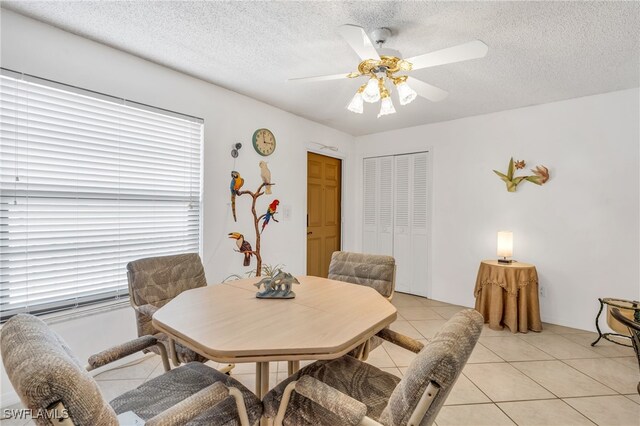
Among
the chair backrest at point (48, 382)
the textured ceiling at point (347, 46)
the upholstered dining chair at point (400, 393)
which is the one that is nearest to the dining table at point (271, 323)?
the upholstered dining chair at point (400, 393)

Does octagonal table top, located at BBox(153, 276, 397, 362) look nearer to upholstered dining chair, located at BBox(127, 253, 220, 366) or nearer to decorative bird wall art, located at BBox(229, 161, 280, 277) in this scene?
upholstered dining chair, located at BBox(127, 253, 220, 366)

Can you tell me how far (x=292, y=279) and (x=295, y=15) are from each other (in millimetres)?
1633

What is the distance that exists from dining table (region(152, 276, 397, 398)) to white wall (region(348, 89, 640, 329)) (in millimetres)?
2633

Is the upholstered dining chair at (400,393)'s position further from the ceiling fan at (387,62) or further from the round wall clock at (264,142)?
the round wall clock at (264,142)

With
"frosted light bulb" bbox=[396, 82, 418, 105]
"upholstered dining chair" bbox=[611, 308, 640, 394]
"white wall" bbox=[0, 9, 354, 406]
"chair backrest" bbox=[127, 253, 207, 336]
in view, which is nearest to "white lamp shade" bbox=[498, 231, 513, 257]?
"upholstered dining chair" bbox=[611, 308, 640, 394]

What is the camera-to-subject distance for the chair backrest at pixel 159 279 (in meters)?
1.90

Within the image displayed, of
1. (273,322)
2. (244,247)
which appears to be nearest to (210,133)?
(244,247)

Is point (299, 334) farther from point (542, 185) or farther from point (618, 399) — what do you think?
point (542, 185)

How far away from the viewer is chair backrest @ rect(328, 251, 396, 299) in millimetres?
2291

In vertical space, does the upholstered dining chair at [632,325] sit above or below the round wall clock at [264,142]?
below

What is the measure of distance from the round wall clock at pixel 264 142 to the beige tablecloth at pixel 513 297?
281 cm

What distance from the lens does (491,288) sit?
131 inches

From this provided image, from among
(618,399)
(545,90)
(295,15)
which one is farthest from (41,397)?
(545,90)

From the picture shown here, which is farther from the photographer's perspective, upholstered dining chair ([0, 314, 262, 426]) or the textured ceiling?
the textured ceiling
